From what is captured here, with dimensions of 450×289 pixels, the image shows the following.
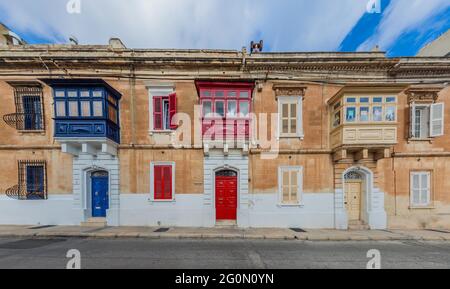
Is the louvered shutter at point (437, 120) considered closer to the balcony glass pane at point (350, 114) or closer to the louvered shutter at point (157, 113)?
the balcony glass pane at point (350, 114)

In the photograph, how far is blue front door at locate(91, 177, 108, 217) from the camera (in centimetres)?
951

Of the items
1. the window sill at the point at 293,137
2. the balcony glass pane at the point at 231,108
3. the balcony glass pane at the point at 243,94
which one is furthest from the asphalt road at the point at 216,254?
the balcony glass pane at the point at 243,94

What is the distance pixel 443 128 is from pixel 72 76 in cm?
1945

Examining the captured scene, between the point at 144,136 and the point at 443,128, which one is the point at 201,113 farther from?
the point at 443,128

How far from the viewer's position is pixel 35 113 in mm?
9391

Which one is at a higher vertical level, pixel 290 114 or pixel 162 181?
pixel 290 114

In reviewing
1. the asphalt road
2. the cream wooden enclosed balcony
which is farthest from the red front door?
the cream wooden enclosed balcony

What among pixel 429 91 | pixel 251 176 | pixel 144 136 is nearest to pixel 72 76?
pixel 144 136

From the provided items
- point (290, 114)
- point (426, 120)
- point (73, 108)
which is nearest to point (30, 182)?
point (73, 108)

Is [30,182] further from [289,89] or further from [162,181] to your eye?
[289,89]

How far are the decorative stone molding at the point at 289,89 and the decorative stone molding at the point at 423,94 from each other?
218 inches

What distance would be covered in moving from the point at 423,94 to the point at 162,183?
47.6 ft

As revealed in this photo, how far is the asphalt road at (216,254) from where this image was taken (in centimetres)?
530

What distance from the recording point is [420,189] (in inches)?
371
